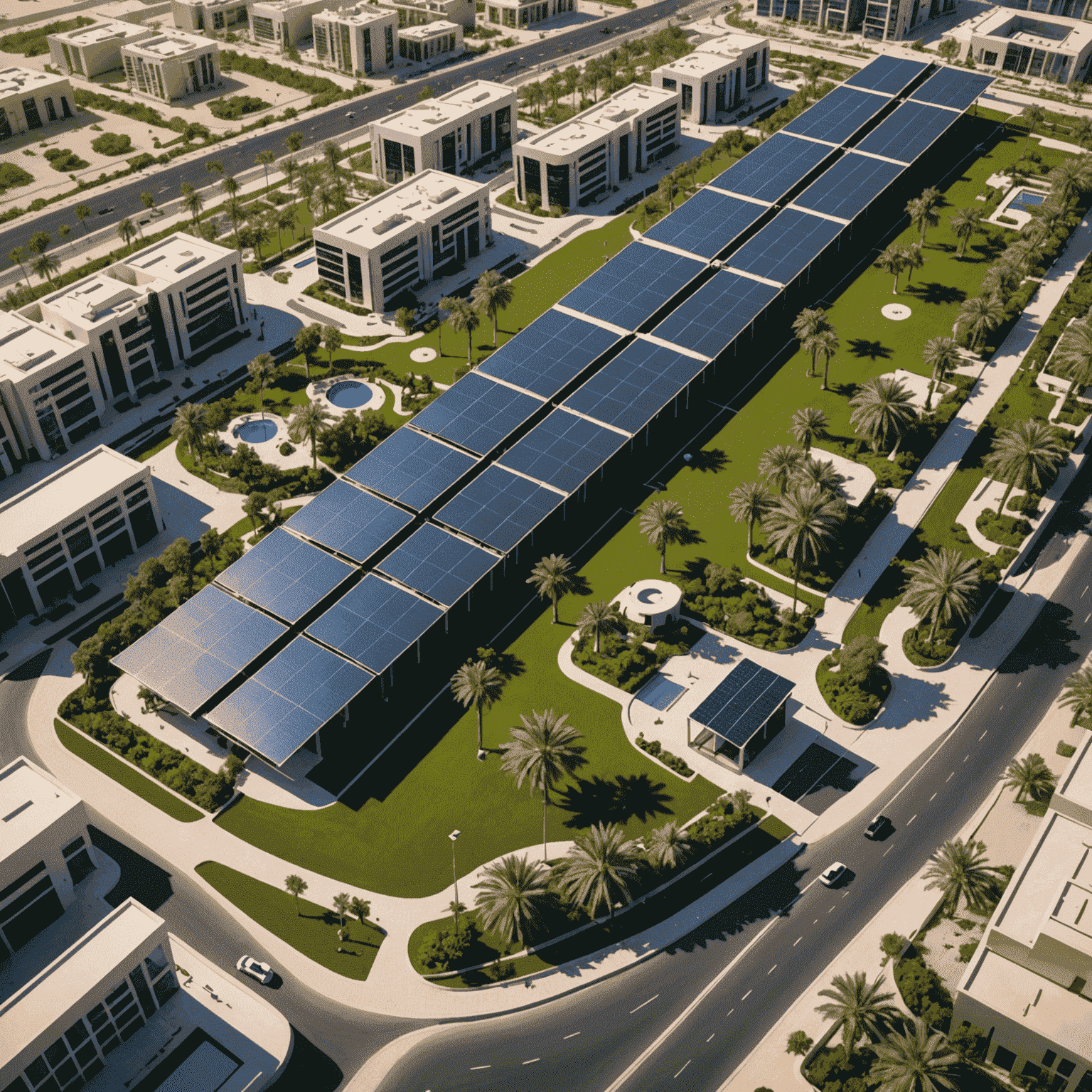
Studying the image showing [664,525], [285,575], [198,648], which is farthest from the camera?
[664,525]

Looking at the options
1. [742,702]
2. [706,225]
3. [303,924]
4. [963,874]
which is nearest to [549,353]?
[706,225]

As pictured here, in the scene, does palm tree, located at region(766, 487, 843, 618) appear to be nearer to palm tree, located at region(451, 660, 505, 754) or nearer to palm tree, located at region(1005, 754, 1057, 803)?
palm tree, located at region(1005, 754, 1057, 803)

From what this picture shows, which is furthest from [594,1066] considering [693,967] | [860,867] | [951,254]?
[951,254]

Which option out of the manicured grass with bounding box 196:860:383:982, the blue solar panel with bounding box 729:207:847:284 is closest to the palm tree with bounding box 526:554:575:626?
the manicured grass with bounding box 196:860:383:982

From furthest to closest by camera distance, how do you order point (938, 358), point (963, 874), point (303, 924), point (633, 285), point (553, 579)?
1. point (633, 285)
2. point (938, 358)
3. point (553, 579)
4. point (303, 924)
5. point (963, 874)

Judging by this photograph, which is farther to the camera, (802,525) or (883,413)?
(883,413)

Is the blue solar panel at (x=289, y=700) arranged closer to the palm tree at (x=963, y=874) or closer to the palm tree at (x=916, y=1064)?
the palm tree at (x=963, y=874)

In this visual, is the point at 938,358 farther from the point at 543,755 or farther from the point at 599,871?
the point at 599,871
